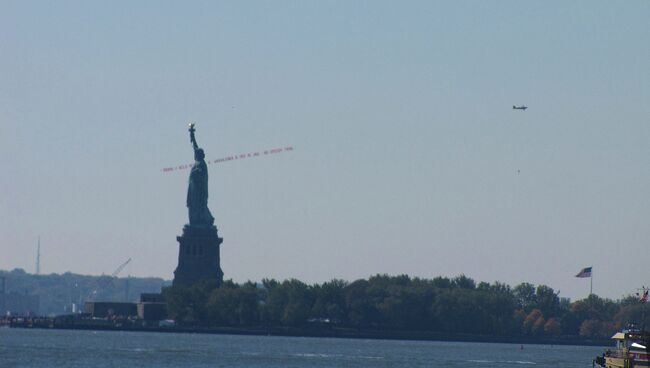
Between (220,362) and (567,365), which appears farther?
(567,365)

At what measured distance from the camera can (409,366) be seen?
184m

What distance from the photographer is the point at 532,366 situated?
194125mm

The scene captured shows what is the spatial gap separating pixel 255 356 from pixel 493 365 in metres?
24.7

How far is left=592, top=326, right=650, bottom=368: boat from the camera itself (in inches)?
5275

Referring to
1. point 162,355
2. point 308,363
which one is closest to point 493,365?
point 308,363

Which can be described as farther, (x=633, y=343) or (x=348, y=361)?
(x=348, y=361)

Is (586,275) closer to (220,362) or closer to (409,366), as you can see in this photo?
(409,366)

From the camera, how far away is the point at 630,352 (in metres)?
136

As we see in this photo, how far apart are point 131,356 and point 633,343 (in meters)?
66.4

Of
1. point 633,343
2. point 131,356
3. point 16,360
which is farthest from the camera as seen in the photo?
point 131,356

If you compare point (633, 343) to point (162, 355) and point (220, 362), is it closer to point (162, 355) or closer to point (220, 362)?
point (220, 362)

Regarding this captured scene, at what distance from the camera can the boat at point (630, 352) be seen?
133988 mm

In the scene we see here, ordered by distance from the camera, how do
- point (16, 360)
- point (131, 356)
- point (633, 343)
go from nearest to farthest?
1. point (633, 343)
2. point (16, 360)
3. point (131, 356)

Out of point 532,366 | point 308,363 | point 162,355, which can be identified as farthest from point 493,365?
point 162,355
